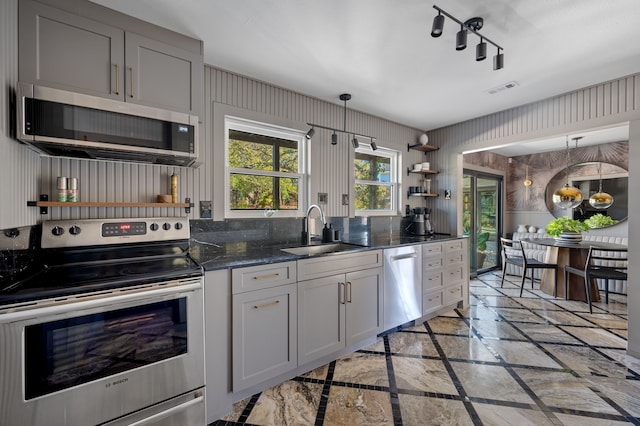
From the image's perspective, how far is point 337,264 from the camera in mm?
2250

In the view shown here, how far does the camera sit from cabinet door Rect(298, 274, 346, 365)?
80.8 inches

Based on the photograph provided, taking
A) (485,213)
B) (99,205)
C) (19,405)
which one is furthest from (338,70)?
(485,213)

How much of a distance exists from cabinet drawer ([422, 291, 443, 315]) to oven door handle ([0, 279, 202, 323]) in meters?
2.47

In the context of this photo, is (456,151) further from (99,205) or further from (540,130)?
(99,205)

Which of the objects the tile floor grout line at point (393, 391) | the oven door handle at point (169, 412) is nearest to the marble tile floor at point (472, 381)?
the tile floor grout line at point (393, 391)

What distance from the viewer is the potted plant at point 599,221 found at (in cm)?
497

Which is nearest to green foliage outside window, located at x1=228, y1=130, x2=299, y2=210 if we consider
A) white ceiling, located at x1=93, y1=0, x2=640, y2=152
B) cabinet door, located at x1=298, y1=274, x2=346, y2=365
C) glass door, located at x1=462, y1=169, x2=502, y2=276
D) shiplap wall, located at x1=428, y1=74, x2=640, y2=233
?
white ceiling, located at x1=93, y1=0, x2=640, y2=152

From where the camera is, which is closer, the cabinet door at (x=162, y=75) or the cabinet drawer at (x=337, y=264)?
the cabinet door at (x=162, y=75)

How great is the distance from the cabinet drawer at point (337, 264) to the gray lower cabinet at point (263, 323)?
0.36 ft

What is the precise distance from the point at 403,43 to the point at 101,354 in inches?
103

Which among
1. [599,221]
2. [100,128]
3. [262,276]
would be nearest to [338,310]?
[262,276]

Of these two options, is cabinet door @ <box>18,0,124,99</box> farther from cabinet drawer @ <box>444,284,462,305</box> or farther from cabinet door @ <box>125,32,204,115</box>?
cabinet drawer @ <box>444,284,462,305</box>

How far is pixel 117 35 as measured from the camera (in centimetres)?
167

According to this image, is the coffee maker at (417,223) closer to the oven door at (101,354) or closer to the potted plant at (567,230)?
the potted plant at (567,230)
